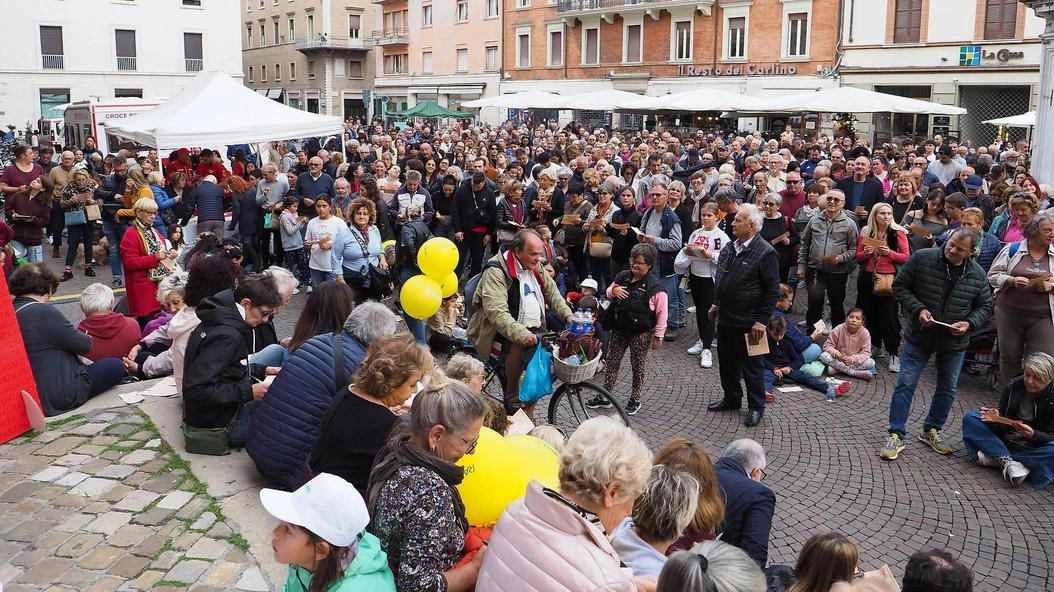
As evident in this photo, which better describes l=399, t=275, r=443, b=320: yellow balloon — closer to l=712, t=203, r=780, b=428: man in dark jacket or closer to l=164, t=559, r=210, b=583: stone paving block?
l=712, t=203, r=780, b=428: man in dark jacket

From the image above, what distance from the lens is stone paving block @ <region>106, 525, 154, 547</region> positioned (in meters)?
4.14

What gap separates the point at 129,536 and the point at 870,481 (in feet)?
15.8

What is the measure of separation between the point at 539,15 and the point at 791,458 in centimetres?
3995

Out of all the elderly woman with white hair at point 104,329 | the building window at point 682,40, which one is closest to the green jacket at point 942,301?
the elderly woman with white hair at point 104,329

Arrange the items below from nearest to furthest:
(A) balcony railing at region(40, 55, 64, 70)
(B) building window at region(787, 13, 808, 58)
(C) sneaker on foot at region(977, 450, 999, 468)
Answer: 1. (C) sneaker on foot at region(977, 450, 999, 468)
2. (B) building window at region(787, 13, 808, 58)
3. (A) balcony railing at region(40, 55, 64, 70)

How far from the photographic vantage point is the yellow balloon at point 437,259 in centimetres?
766

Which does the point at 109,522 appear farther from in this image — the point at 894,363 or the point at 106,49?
the point at 106,49

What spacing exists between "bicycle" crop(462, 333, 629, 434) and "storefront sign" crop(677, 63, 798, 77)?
29746 millimetres

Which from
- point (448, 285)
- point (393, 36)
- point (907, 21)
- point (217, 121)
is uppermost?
point (393, 36)

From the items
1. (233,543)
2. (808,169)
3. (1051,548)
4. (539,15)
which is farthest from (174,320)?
(539,15)

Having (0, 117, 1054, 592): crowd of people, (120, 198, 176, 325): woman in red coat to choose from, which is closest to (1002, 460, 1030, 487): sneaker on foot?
(0, 117, 1054, 592): crowd of people

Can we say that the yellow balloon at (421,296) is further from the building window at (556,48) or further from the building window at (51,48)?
the building window at (51,48)

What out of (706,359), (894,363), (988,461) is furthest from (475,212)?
(988,461)

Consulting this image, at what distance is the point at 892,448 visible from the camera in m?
6.49
